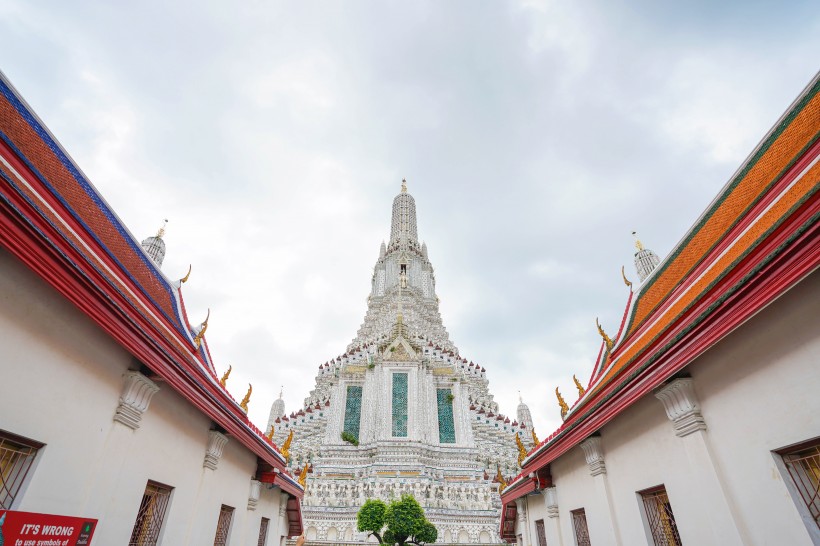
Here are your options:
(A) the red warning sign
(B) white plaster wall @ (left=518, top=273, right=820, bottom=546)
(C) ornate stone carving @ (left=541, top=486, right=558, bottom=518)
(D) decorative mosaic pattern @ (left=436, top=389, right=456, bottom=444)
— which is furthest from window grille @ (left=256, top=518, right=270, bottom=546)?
(D) decorative mosaic pattern @ (left=436, top=389, right=456, bottom=444)

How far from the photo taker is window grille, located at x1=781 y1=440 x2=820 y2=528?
404 cm

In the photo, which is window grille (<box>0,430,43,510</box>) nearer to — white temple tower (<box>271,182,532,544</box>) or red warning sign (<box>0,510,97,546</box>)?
red warning sign (<box>0,510,97,546</box>)

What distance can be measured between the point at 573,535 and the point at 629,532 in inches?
97.3

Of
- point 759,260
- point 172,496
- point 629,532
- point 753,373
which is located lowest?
point 629,532

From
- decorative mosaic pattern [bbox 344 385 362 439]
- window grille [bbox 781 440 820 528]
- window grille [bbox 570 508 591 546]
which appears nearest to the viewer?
window grille [bbox 781 440 820 528]

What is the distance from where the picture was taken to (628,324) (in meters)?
10.7

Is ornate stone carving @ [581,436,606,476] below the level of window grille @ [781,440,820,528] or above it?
above

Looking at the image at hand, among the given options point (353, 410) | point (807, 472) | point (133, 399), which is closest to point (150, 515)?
point (133, 399)

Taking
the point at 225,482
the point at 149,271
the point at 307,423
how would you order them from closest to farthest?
1. the point at 225,482
2. the point at 149,271
3. the point at 307,423

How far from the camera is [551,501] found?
9.61 metres

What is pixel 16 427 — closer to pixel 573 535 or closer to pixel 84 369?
pixel 84 369

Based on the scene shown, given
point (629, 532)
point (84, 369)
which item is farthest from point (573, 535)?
point (84, 369)

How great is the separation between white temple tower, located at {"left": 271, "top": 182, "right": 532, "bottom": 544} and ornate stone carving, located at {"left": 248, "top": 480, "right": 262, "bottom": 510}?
43.5ft

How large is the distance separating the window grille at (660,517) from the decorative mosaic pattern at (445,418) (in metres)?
25.8
